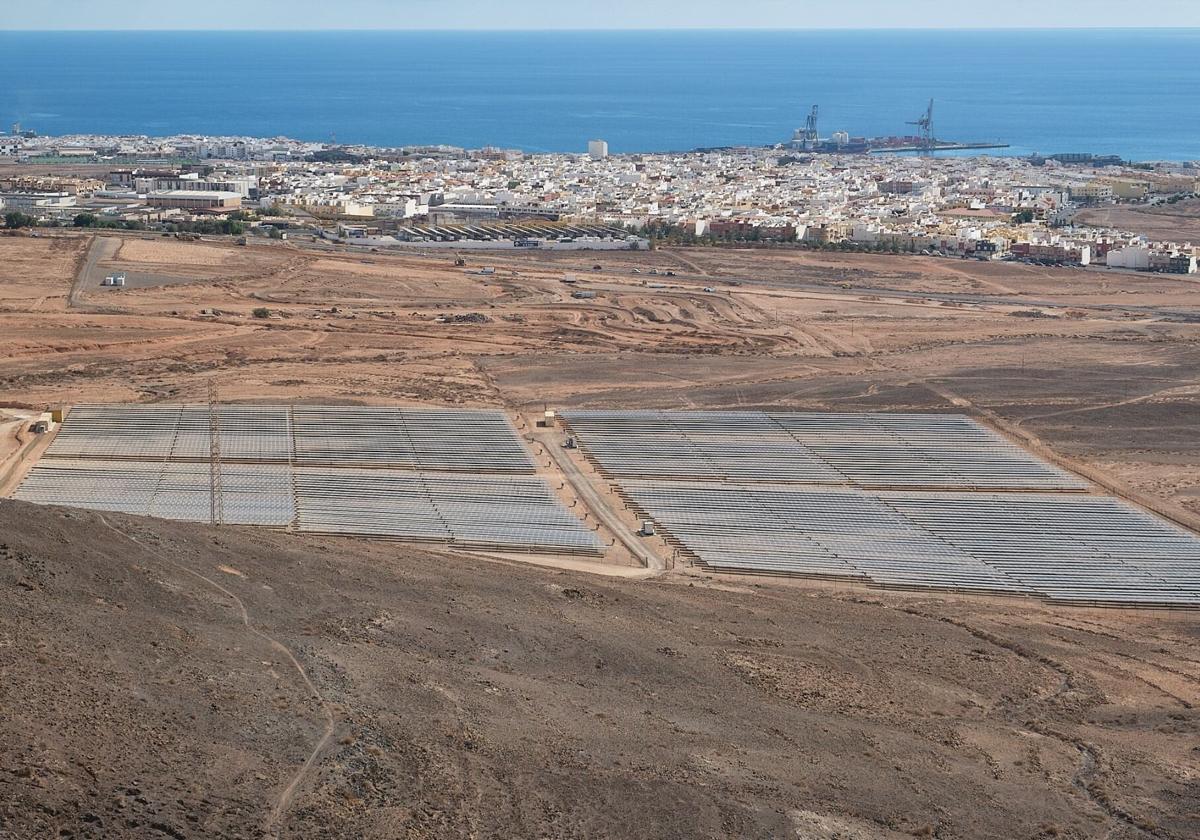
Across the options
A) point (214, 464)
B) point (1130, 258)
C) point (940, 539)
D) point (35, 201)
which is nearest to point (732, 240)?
point (1130, 258)

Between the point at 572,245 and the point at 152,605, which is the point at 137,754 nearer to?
the point at 152,605

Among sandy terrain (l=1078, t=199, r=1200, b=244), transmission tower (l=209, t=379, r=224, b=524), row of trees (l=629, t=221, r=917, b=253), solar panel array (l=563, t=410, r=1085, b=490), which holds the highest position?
sandy terrain (l=1078, t=199, r=1200, b=244)

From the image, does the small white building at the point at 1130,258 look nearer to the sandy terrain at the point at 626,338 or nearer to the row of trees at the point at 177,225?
the sandy terrain at the point at 626,338

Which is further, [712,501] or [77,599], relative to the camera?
[712,501]

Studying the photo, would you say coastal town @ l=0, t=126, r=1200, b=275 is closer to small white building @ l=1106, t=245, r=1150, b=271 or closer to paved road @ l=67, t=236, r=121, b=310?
small white building @ l=1106, t=245, r=1150, b=271

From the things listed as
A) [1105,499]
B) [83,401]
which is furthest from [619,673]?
[83,401]

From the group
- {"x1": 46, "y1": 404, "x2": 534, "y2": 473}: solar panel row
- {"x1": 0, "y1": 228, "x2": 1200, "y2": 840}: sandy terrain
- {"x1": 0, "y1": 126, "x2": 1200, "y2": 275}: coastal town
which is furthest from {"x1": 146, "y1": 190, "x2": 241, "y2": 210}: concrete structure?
{"x1": 46, "y1": 404, "x2": 534, "y2": 473}: solar panel row

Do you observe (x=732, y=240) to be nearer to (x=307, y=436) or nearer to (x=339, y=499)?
(x=307, y=436)
